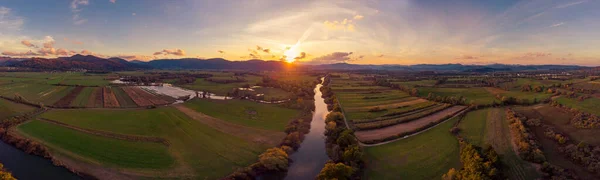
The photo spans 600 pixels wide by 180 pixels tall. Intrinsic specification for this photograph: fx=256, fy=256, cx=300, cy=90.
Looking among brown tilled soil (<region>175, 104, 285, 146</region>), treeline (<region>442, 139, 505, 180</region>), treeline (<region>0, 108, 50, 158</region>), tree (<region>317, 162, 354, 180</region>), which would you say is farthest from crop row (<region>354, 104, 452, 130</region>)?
treeline (<region>0, 108, 50, 158</region>)

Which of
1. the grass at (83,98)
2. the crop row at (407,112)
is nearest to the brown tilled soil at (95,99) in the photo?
the grass at (83,98)

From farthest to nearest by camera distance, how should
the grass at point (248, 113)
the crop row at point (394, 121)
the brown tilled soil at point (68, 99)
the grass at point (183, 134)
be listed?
the brown tilled soil at point (68, 99) < the grass at point (248, 113) < the crop row at point (394, 121) < the grass at point (183, 134)

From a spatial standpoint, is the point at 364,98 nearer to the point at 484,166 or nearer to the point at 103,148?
the point at 484,166

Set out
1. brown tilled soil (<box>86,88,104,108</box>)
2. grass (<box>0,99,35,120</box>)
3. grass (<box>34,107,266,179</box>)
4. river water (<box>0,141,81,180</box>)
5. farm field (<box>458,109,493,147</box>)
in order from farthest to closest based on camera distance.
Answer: brown tilled soil (<box>86,88,104,108</box>), grass (<box>0,99,35,120</box>), farm field (<box>458,109,493,147</box>), grass (<box>34,107,266,179</box>), river water (<box>0,141,81,180</box>)

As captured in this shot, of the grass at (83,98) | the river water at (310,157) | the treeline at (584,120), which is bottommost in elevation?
the river water at (310,157)

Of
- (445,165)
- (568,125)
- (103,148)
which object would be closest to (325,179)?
(445,165)

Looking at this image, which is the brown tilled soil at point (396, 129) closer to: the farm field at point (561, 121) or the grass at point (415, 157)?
the grass at point (415, 157)

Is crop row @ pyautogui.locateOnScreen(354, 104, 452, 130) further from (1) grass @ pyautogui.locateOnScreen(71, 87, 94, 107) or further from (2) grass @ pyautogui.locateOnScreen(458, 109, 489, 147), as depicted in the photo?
(1) grass @ pyautogui.locateOnScreen(71, 87, 94, 107)
